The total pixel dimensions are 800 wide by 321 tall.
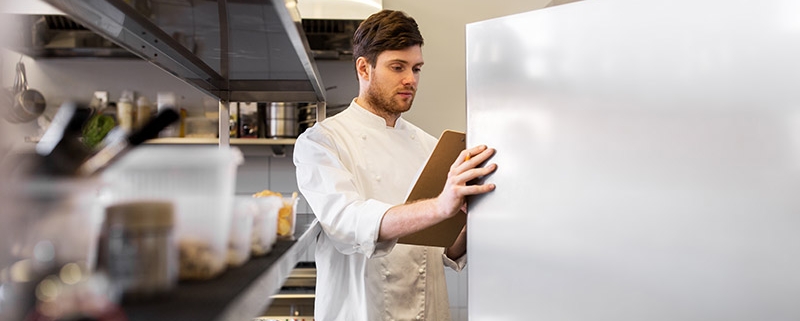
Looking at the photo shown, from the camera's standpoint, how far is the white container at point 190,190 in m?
0.52

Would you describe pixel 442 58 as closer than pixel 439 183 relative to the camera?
No

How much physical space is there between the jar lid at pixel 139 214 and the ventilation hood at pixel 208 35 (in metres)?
0.29

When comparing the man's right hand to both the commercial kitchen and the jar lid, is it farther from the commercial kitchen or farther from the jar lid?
the jar lid

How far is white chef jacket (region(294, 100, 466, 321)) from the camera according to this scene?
133 centimetres

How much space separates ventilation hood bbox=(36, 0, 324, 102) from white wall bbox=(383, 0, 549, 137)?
4.48ft

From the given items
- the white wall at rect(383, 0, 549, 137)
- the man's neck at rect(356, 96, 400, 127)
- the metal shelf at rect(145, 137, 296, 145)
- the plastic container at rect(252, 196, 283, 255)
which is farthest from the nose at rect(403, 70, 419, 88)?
the white wall at rect(383, 0, 549, 137)

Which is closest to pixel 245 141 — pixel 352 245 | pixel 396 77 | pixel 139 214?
pixel 396 77

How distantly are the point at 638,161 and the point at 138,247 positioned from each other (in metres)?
0.57

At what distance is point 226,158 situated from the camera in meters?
0.74

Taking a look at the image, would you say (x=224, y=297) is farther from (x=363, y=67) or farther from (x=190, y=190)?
(x=363, y=67)

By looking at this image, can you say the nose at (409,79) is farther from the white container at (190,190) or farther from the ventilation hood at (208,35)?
the white container at (190,190)

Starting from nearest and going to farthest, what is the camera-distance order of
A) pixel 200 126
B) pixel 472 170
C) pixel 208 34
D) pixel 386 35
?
1. pixel 472 170
2. pixel 208 34
3. pixel 386 35
4. pixel 200 126

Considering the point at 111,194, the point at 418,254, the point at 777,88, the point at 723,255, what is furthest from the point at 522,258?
the point at 418,254

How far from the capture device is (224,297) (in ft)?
1.86
